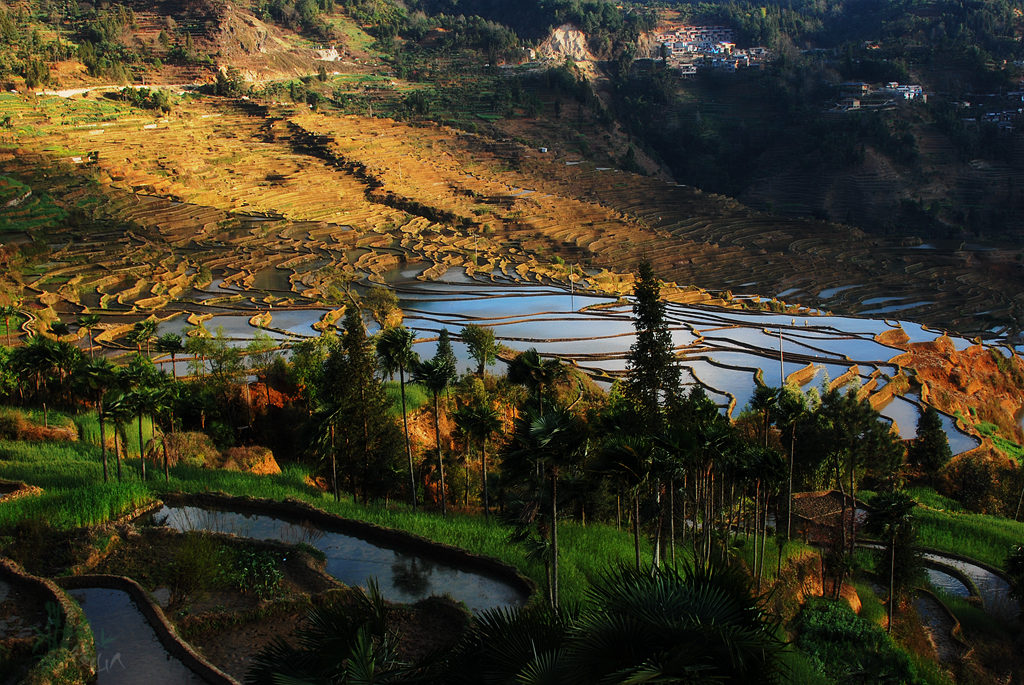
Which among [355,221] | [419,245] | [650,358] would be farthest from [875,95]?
[650,358]

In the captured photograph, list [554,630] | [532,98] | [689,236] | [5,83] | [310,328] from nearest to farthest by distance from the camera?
1. [554,630]
2. [310,328]
3. [689,236]
4. [5,83]
5. [532,98]

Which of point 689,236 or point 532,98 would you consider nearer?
point 689,236

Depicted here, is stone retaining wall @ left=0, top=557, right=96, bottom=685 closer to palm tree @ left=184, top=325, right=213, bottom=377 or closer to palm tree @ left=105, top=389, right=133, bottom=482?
palm tree @ left=105, top=389, right=133, bottom=482

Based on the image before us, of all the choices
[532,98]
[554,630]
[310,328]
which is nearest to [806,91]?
[532,98]

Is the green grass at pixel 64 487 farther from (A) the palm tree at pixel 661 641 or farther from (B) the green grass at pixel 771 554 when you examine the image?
(B) the green grass at pixel 771 554

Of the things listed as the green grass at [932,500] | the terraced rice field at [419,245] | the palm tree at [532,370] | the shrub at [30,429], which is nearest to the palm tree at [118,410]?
the shrub at [30,429]

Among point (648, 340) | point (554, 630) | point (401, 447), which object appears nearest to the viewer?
point (554, 630)

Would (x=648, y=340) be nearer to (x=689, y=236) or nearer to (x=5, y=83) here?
(x=689, y=236)
